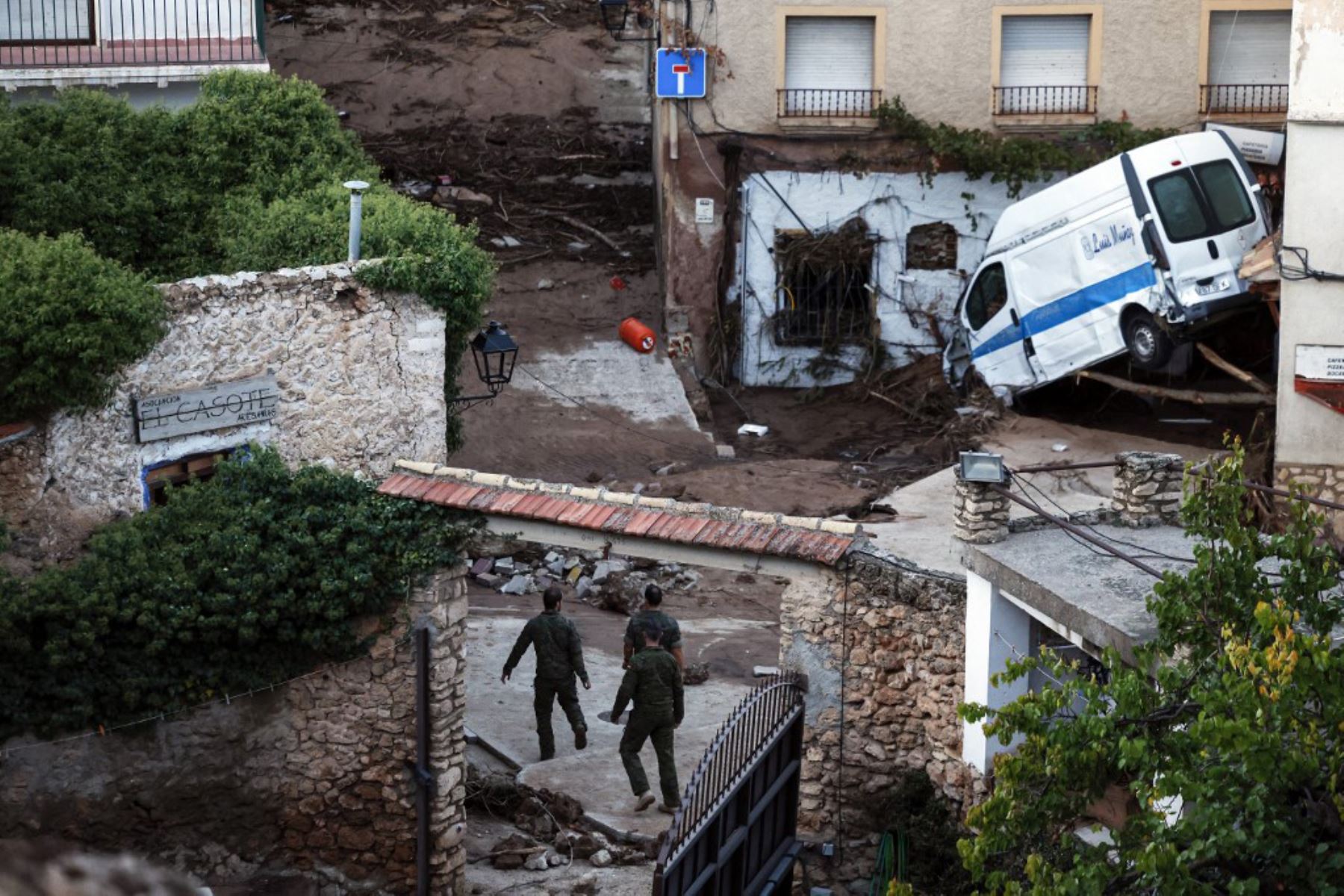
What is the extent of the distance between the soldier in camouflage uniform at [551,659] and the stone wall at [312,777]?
0.86 meters

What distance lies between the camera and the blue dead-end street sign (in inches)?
995

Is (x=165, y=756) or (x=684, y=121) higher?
(x=684, y=121)

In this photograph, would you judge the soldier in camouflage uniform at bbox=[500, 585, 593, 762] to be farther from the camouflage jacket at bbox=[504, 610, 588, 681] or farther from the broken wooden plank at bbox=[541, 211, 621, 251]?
the broken wooden plank at bbox=[541, 211, 621, 251]

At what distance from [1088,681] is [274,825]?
772cm

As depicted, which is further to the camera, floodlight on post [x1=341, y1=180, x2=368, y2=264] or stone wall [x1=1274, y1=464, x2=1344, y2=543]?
stone wall [x1=1274, y1=464, x2=1344, y2=543]

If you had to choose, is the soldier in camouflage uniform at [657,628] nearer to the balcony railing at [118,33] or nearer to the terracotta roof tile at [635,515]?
the terracotta roof tile at [635,515]

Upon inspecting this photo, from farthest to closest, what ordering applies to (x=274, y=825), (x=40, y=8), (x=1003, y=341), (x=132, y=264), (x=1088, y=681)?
1. (x=1003, y=341)
2. (x=40, y=8)
3. (x=132, y=264)
4. (x=274, y=825)
5. (x=1088, y=681)

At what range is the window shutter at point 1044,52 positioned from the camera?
25578 mm

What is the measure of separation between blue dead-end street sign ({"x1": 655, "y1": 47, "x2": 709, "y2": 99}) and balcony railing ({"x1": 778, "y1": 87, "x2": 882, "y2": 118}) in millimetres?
1080

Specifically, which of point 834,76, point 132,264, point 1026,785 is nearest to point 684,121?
point 834,76

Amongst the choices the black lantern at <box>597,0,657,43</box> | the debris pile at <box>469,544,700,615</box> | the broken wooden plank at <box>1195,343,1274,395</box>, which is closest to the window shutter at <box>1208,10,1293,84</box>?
the broken wooden plank at <box>1195,343,1274,395</box>

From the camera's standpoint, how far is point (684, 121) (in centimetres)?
2583

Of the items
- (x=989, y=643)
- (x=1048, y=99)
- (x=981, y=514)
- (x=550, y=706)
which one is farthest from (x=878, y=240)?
(x=989, y=643)

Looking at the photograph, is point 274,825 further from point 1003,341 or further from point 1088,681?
point 1003,341
